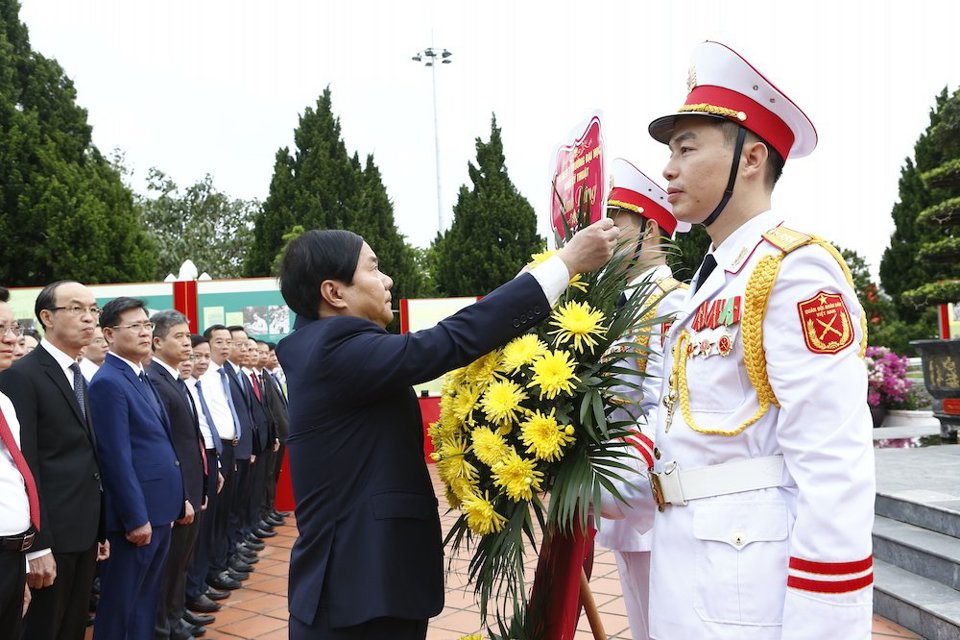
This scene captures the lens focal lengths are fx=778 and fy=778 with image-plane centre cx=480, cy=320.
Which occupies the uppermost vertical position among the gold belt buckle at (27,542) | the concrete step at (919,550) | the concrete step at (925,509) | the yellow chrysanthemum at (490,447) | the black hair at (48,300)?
the black hair at (48,300)

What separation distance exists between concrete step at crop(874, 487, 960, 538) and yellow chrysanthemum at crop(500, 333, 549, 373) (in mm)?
3016

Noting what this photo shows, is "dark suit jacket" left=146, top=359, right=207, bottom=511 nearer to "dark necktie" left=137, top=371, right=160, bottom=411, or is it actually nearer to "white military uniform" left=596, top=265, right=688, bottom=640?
"dark necktie" left=137, top=371, right=160, bottom=411

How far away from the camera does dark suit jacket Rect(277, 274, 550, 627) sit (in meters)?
1.73

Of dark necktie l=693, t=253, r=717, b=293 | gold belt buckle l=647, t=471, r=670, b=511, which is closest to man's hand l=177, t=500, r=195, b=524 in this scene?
gold belt buckle l=647, t=471, r=670, b=511

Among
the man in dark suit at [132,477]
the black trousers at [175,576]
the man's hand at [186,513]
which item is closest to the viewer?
the man in dark suit at [132,477]

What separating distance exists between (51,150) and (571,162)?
13.9m

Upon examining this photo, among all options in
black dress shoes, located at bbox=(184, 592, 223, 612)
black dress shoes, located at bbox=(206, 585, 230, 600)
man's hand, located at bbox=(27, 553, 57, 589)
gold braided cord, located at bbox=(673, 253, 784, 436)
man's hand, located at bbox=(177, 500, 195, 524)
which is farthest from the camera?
black dress shoes, located at bbox=(206, 585, 230, 600)

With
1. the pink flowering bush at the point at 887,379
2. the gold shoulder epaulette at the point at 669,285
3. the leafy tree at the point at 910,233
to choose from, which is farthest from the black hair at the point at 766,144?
the leafy tree at the point at 910,233

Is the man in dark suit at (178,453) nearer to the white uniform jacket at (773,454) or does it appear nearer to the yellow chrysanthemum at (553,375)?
the yellow chrysanthemum at (553,375)

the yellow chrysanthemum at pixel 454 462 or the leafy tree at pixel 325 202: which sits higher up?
the leafy tree at pixel 325 202

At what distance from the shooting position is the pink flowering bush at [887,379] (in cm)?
1106

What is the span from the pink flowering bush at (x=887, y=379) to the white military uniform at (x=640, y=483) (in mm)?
9993

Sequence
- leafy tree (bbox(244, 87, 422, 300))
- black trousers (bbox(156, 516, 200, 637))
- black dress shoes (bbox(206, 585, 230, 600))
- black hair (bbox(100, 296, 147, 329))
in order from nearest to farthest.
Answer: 1. black hair (bbox(100, 296, 147, 329))
2. black trousers (bbox(156, 516, 200, 637))
3. black dress shoes (bbox(206, 585, 230, 600))
4. leafy tree (bbox(244, 87, 422, 300))

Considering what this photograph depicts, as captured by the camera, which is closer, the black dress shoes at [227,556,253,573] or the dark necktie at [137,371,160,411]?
the dark necktie at [137,371,160,411]
